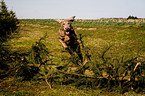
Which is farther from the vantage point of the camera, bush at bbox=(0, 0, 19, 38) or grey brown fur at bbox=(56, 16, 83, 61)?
bush at bbox=(0, 0, 19, 38)

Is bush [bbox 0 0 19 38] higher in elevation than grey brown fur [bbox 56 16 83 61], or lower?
higher

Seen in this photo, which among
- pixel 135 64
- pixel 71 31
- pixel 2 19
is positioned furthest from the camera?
pixel 2 19

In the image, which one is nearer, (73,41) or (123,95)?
(123,95)

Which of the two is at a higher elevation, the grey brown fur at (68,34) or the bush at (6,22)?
the bush at (6,22)

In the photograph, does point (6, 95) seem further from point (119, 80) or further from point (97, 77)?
point (119, 80)

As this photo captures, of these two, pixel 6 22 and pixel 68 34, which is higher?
pixel 6 22

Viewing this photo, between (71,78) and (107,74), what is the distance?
109 centimetres

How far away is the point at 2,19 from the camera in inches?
730

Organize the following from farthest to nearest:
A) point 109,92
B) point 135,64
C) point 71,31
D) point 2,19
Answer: point 2,19, point 71,31, point 109,92, point 135,64

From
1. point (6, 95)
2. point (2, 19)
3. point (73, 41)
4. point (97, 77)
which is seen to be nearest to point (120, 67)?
point (97, 77)

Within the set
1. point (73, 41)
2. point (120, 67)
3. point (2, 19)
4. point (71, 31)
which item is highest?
point (2, 19)

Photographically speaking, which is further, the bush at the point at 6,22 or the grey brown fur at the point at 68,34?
the bush at the point at 6,22

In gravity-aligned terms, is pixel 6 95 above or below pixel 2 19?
below

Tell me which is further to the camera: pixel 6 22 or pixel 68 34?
pixel 6 22
